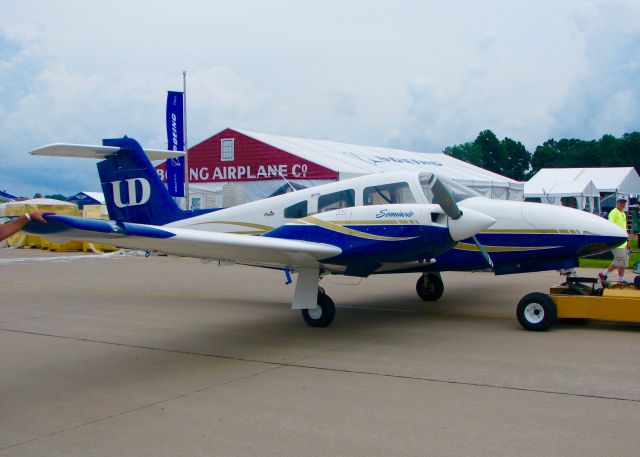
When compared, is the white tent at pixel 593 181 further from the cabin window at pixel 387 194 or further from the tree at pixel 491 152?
the tree at pixel 491 152

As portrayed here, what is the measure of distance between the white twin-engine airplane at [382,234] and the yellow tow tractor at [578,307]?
2.32 ft

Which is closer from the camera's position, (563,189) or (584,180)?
(563,189)

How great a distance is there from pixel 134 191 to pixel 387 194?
502 cm

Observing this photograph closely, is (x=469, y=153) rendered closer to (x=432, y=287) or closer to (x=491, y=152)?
(x=491, y=152)

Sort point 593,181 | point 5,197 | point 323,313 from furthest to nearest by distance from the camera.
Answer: point 5,197 → point 593,181 → point 323,313

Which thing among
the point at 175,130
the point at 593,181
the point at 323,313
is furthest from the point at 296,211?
the point at 593,181

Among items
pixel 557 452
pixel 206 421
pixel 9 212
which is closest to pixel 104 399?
pixel 206 421

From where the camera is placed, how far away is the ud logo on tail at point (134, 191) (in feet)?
38.5

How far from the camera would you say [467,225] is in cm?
829

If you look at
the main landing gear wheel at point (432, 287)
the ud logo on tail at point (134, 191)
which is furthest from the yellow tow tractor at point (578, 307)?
the ud logo on tail at point (134, 191)

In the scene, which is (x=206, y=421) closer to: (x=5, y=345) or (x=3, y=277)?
(x=5, y=345)

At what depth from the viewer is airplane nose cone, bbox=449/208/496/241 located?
8.29 metres

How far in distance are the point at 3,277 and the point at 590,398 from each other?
15.6m

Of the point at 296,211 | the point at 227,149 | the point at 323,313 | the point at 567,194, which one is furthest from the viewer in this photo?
the point at 567,194
